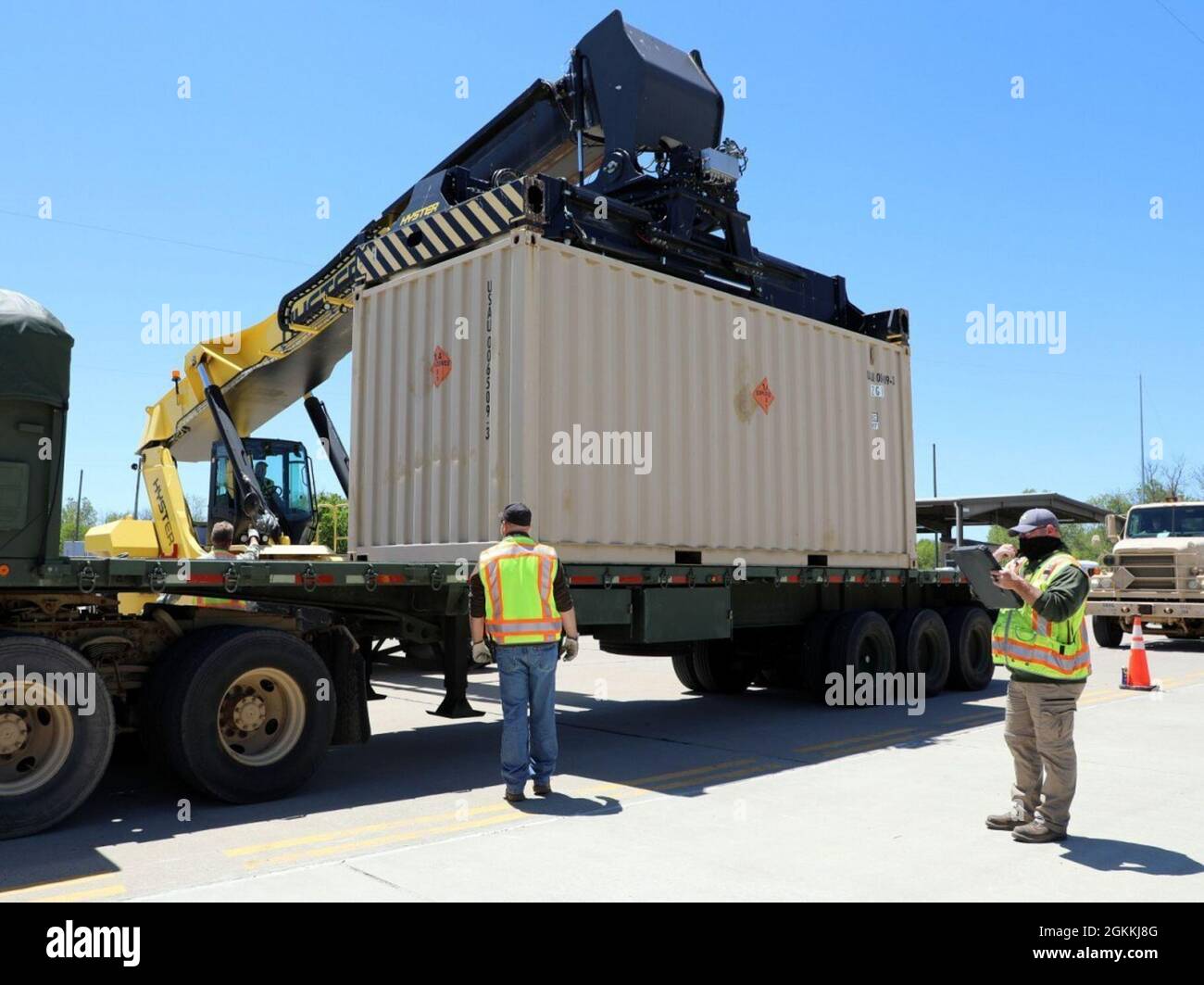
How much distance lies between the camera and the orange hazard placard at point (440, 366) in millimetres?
8469

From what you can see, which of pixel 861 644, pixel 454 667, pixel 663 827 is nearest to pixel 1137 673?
pixel 861 644

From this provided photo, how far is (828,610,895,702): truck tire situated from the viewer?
413 inches

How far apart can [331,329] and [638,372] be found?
16.1 feet

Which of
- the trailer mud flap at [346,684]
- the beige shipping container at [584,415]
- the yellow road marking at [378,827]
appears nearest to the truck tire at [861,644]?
the beige shipping container at [584,415]

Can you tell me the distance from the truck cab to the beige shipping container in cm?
968

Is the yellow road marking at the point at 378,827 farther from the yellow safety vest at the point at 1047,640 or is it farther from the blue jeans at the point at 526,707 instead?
the yellow safety vest at the point at 1047,640

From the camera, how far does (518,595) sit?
21.1 ft

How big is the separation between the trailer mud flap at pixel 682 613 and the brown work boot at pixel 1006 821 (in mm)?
3317

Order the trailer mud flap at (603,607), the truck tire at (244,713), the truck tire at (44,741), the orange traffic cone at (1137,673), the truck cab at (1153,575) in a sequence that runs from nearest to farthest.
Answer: the truck tire at (44,741) → the truck tire at (244,713) → the trailer mud flap at (603,607) → the orange traffic cone at (1137,673) → the truck cab at (1153,575)

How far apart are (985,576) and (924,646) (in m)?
6.58

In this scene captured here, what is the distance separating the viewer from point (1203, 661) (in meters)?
15.8
